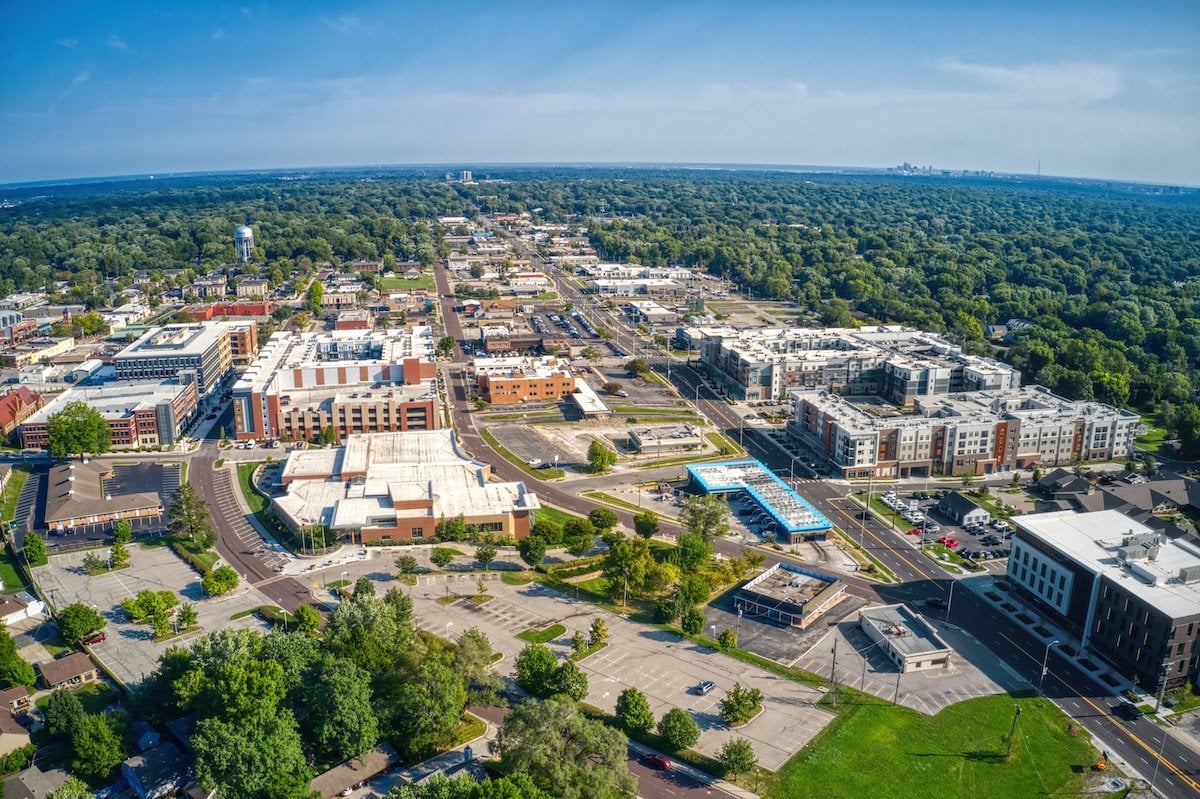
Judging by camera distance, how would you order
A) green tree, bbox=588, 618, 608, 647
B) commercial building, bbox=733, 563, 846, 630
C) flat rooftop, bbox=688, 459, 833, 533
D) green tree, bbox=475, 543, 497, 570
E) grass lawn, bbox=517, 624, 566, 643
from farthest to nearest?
flat rooftop, bbox=688, 459, 833, 533 < green tree, bbox=475, 543, 497, 570 < commercial building, bbox=733, 563, 846, 630 < grass lawn, bbox=517, 624, 566, 643 < green tree, bbox=588, 618, 608, 647

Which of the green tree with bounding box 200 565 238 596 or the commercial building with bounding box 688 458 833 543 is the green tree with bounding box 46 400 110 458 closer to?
the green tree with bounding box 200 565 238 596

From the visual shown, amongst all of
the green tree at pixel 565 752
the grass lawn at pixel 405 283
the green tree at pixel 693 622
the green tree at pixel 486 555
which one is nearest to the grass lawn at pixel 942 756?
the green tree at pixel 565 752

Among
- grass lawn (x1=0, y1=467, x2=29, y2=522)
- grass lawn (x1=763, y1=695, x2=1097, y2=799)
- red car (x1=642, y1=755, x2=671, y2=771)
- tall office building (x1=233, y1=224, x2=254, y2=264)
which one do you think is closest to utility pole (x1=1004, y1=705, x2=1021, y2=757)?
grass lawn (x1=763, y1=695, x2=1097, y2=799)

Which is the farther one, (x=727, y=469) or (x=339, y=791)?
(x=727, y=469)

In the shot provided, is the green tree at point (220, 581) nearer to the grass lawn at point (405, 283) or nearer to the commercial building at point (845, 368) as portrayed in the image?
the commercial building at point (845, 368)

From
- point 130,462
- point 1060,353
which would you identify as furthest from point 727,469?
Result: point 1060,353

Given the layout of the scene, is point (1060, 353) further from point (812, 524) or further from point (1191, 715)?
point (1191, 715)
